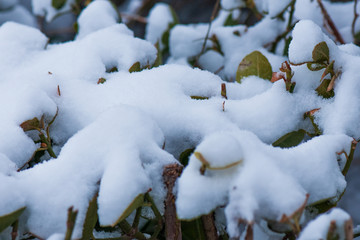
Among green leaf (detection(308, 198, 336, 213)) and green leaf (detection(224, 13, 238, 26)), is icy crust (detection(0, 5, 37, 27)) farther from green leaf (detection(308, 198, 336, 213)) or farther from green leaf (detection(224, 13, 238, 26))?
green leaf (detection(308, 198, 336, 213))

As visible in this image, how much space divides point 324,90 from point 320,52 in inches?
3.5

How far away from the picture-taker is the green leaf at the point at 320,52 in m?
0.88

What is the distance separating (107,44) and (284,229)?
72 cm

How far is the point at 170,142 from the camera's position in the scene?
899mm

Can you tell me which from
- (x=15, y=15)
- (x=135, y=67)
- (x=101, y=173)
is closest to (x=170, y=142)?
(x=101, y=173)

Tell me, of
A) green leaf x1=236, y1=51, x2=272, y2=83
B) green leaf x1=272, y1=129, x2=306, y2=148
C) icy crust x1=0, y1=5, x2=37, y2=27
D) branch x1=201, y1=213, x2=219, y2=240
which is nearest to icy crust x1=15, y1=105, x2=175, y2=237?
branch x1=201, y1=213, x2=219, y2=240

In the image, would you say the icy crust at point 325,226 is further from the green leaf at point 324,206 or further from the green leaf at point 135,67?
the green leaf at point 135,67

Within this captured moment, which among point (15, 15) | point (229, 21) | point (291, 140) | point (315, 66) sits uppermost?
point (315, 66)

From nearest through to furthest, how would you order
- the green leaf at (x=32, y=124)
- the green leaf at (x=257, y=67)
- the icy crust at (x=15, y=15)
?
the green leaf at (x=32, y=124), the green leaf at (x=257, y=67), the icy crust at (x=15, y=15)

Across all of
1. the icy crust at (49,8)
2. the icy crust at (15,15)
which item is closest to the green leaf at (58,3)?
the icy crust at (49,8)

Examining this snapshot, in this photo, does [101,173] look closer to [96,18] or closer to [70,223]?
[70,223]

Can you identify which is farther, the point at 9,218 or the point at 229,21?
the point at 229,21

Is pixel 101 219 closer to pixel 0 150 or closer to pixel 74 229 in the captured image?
pixel 74 229

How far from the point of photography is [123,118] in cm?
81
